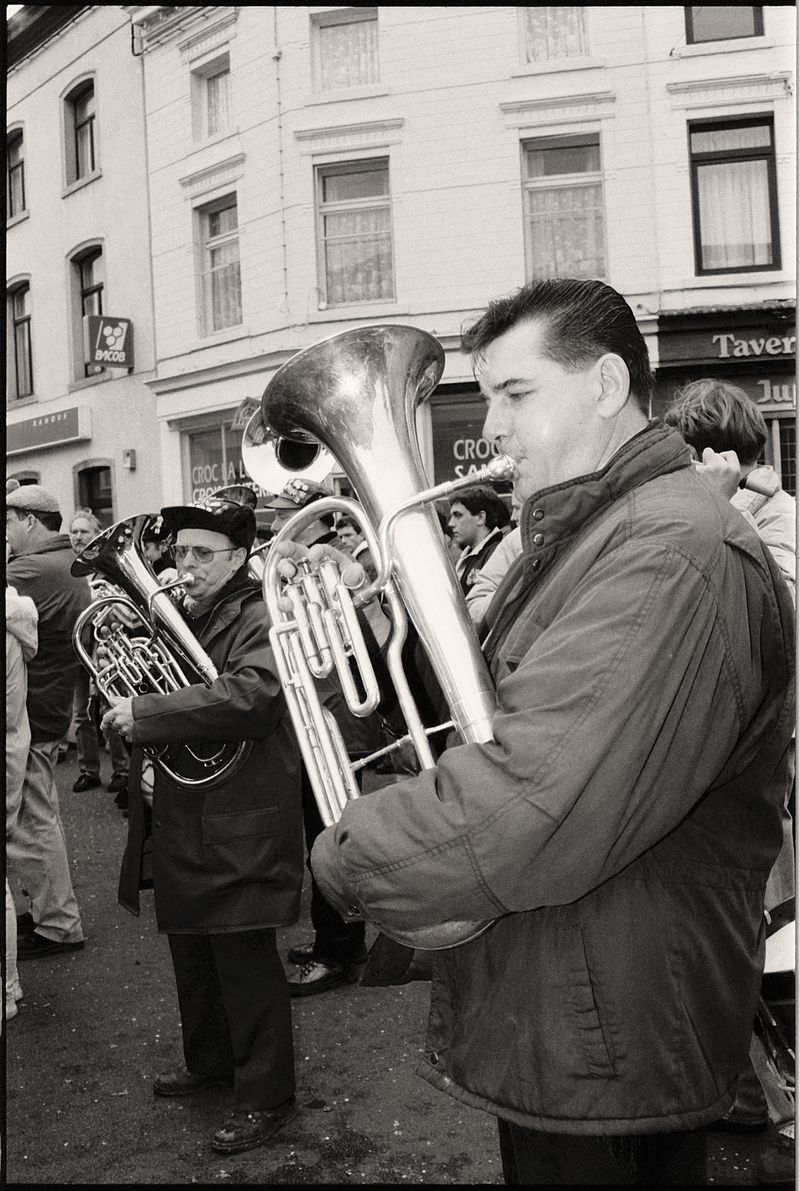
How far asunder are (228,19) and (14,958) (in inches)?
403

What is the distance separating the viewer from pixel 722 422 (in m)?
2.67

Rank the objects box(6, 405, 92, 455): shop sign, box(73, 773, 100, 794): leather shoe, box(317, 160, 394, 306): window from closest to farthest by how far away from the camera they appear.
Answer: box(73, 773, 100, 794): leather shoe → box(317, 160, 394, 306): window → box(6, 405, 92, 455): shop sign

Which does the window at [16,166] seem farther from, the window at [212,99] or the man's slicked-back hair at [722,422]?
the man's slicked-back hair at [722,422]

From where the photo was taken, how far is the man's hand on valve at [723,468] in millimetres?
2455

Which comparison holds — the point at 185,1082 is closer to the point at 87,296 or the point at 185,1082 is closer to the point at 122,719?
the point at 122,719

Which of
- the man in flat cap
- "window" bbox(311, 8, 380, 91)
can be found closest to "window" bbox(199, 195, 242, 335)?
"window" bbox(311, 8, 380, 91)

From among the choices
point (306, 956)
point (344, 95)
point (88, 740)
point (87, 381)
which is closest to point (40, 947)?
point (306, 956)

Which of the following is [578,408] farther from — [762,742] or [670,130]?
[670,130]

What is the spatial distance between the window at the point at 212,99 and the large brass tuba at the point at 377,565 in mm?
10527

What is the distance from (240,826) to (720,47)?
9100mm

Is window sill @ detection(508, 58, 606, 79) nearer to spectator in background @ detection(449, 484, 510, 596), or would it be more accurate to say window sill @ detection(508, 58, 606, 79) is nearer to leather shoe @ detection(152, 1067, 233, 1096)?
spectator in background @ detection(449, 484, 510, 596)

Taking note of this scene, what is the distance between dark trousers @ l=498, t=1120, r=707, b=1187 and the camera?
1410 millimetres

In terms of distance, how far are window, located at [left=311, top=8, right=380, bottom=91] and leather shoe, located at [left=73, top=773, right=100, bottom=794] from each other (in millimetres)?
7481

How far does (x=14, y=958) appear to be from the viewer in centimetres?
397
